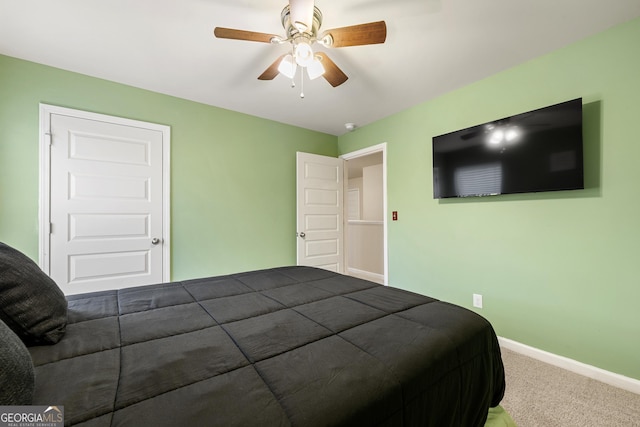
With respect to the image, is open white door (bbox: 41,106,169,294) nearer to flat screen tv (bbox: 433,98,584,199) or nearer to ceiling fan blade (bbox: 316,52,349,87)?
ceiling fan blade (bbox: 316,52,349,87)

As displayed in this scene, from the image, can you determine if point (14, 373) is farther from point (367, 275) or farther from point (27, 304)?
point (367, 275)

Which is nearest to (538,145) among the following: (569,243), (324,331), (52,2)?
(569,243)

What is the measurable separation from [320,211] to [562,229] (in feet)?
8.34

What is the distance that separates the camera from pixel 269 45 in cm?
193

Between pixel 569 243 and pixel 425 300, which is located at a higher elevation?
pixel 569 243

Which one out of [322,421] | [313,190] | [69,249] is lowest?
[322,421]

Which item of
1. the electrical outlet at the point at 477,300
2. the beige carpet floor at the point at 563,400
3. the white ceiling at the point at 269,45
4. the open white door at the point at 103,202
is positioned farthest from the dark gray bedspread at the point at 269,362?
the white ceiling at the point at 269,45

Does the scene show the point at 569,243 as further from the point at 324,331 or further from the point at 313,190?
the point at 313,190

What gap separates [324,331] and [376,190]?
4860 mm

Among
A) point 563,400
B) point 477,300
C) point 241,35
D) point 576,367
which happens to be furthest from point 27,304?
point 576,367

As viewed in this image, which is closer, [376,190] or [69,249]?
[69,249]

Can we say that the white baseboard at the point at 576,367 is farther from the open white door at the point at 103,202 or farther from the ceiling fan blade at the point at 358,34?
the open white door at the point at 103,202

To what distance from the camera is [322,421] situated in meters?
0.62

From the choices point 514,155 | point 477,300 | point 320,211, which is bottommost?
point 477,300
